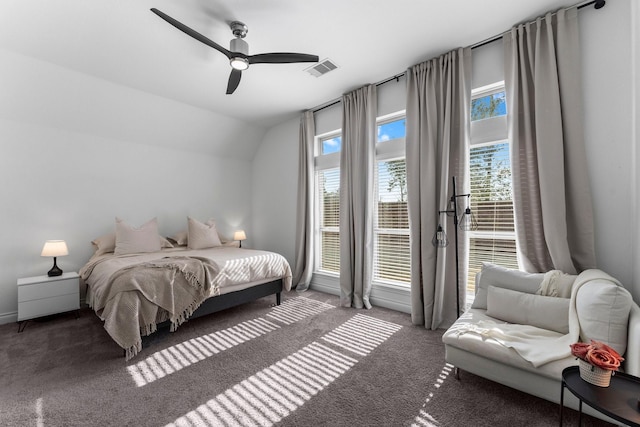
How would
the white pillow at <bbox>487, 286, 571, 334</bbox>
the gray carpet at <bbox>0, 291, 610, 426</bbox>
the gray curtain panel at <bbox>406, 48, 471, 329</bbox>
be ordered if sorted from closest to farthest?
1. the gray carpet at <bbox>0, 291, 610, 426</bbox>
2. the white pillow at <bbox>487, 286, 571, 334</bbox>
3. the gray curtain panel at <bbox>406, 48, 471, 329</bbox>

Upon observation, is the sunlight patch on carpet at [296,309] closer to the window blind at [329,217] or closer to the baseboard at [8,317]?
the window blind at [329,217]

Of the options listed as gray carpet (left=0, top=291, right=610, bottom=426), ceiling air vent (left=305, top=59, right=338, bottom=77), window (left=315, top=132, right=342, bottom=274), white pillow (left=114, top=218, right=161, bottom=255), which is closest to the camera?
gray carpet (left=0, top=291, right=610, bottom=426)

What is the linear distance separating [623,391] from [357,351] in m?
1.66

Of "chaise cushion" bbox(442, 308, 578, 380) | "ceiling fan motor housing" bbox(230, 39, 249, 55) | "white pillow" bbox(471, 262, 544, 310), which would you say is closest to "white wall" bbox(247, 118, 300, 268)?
"ceiling fan motor housing" bbox(230, 39, 249, 55)

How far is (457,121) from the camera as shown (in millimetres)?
Result: 2805

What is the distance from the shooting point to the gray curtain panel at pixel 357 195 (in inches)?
140

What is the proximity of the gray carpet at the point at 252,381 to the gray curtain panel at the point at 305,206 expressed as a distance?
1414 mm

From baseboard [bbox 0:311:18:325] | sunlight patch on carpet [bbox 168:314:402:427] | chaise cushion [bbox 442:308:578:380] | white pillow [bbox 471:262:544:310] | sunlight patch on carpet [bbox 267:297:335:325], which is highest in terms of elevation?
white pillow [bbox 471:262:544:310]

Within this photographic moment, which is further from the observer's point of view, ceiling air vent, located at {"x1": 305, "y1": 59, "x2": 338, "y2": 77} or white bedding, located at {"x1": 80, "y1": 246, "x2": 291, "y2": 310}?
ceiling air vent, located at {"x1": 305, "y1": 59, "x2": 338, "y2": 77}

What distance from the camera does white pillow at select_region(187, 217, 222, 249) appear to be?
4262 millimetres

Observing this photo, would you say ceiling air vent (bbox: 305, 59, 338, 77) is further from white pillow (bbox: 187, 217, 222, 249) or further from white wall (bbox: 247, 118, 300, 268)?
white pillow (bbox: 187, 217, 222, 249)

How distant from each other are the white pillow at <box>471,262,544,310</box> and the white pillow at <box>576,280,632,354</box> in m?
0.50

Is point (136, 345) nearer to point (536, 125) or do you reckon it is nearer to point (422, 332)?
point (422, 332)

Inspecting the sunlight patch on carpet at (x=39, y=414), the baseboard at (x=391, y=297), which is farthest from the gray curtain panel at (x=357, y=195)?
the sunlight patch on carpet at (x=39, y=414)
